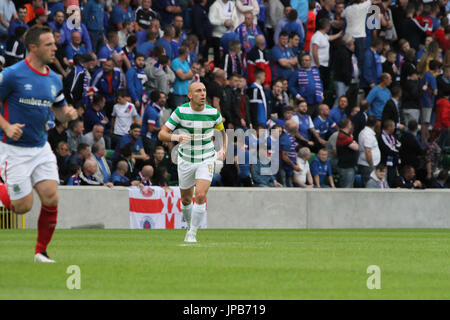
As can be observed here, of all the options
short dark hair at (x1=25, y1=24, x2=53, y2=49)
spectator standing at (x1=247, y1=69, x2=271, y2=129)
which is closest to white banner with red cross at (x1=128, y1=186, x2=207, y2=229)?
spectator standing at (x1=247, y1=69, x2=271, y2=129)

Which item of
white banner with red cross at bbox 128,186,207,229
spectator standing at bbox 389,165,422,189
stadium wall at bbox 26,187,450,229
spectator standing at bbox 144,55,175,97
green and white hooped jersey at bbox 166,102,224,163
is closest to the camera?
green and white hooped jersey at bbox 166,102,224,163

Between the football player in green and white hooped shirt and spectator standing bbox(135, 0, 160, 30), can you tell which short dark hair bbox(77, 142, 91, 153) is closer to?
spectator standing bbox(135, 0, 160, 30)

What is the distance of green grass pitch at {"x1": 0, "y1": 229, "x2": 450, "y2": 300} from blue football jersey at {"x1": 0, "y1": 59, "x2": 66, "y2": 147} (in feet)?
4.61

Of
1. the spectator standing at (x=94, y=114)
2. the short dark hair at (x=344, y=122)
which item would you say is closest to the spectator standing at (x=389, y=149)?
the short dark hair at (x=344, y=122)

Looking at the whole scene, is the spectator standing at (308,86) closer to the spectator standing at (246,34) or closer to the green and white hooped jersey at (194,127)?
the spectator standing at (246,34)

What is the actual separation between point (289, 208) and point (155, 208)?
3.50 metres

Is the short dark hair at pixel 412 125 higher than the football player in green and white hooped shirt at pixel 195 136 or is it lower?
lower

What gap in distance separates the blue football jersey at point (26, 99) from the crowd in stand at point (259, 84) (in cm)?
1044

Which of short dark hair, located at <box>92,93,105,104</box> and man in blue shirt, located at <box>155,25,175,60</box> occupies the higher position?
man in blue shirt, located at <box>155,25,175,60</box>

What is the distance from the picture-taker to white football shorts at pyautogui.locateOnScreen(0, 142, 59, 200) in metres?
10.8

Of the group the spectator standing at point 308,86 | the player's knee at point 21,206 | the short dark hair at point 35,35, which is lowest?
the spectator standing at point 308,86

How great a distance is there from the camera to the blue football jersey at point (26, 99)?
1083cm

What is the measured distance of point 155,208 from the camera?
75.5 ft
